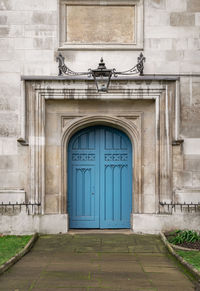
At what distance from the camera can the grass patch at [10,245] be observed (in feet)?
21.3

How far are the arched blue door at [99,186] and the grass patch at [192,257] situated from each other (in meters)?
2.42

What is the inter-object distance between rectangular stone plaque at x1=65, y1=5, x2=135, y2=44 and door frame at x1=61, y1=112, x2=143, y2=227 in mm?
1808

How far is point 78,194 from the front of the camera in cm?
910

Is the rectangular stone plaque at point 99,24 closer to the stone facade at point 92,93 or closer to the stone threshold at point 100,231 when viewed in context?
the stone facade at point 92,93

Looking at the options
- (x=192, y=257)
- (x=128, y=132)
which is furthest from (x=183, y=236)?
(x=128, y=132)

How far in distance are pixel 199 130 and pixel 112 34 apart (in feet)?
10.0

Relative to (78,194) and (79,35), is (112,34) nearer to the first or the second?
(79,35)

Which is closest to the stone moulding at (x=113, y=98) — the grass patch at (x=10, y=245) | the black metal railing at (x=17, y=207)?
the black metal railing at (x=17, y=207)

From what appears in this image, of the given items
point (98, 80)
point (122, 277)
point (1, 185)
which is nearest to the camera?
point (122, 277)

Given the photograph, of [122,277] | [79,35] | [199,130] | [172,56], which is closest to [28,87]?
[79,35]

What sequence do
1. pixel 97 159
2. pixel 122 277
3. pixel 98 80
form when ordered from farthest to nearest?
pixel 97 159 → pixel 98 80 → pixel 122 277

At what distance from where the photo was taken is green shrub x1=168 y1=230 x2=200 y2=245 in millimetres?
7676

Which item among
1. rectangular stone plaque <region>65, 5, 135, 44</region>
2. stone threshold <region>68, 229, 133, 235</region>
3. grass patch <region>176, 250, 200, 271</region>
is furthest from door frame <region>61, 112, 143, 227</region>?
grass patch <region>176, 250, 200, 271</region>

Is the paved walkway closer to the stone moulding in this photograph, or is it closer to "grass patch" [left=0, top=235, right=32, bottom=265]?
"grass patch" [left=0, top=235, right=32, bottom=265]
